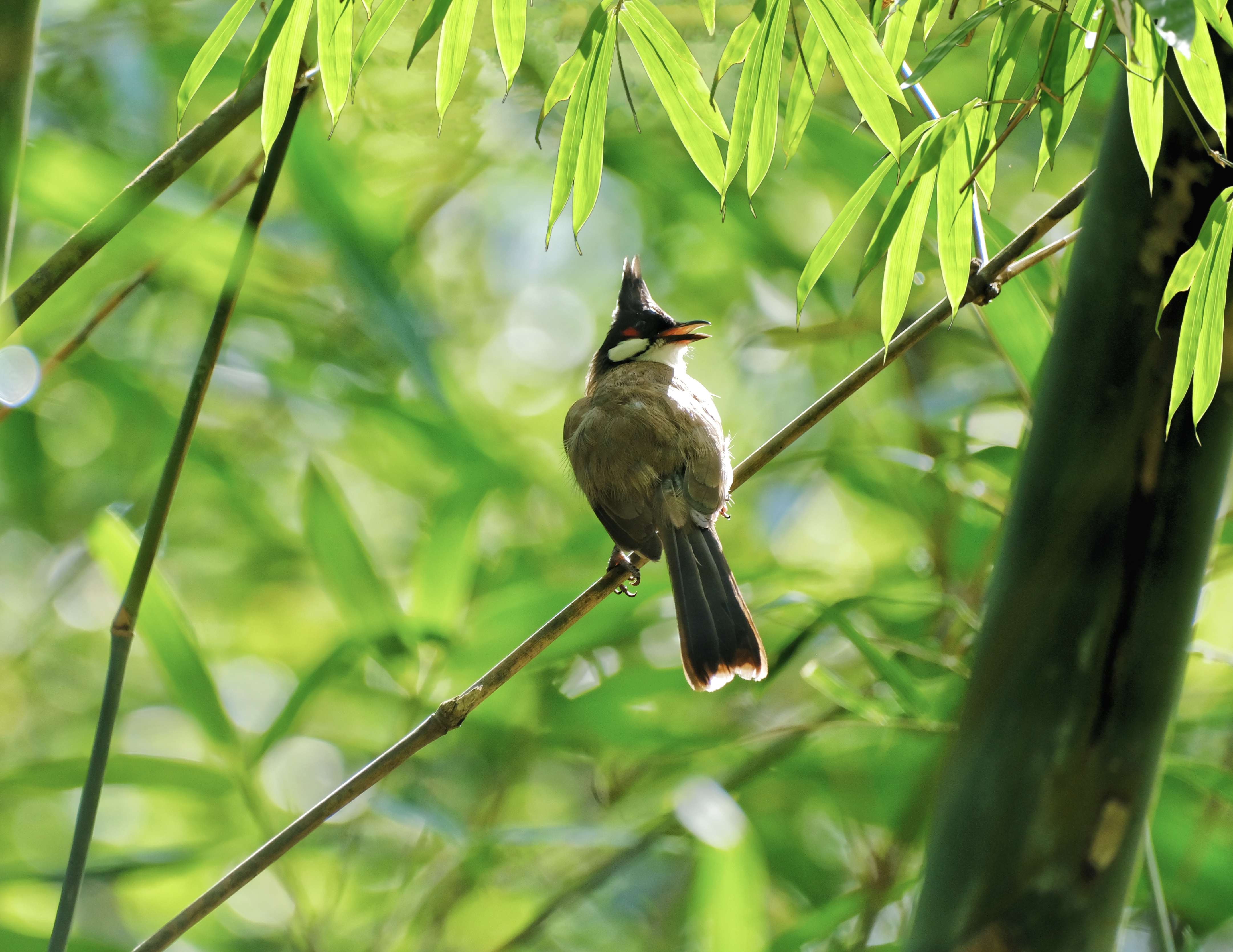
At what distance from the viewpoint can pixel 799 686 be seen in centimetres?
353

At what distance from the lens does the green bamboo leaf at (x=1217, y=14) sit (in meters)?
0.87

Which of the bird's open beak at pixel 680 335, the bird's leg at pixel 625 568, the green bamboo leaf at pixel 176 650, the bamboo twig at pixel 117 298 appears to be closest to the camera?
the bamboo twig at pixel 117 298

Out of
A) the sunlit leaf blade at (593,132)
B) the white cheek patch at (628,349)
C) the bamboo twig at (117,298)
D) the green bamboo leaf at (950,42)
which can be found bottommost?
the green bamboo leaf at (950,42)

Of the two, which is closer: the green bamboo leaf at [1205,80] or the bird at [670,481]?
the green bamboo leaf at [1205,80]

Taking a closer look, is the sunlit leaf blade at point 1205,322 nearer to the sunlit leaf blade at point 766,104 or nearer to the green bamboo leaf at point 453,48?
the sunlit leaf blade at point 766,104

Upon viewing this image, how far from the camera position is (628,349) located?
2.79 meters

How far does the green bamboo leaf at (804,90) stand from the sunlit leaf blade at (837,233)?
83 mm

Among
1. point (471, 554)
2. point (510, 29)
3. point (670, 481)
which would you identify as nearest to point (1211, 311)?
point (510, 29)

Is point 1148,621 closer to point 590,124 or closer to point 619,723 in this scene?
point 590,124

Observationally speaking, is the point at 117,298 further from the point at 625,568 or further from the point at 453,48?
the point at 625,568

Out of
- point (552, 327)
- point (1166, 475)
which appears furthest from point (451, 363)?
point (1166, 475)

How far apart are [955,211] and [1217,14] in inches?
13.2

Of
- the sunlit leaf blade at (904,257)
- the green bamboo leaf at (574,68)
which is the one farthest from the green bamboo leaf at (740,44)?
the sunlit leaf blade at (904,257)

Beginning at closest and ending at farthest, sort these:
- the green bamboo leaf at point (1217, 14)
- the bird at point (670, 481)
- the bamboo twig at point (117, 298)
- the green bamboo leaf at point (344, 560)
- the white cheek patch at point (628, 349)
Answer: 1. the green bamboo leaf at point (1217, 14)
2. the bamboo twig at point (117, 298)
3. the bird at point (670, 481)
4. the green bamboo leaf at point (344, 560)
5. the white cheek patch at point (628, 349)
